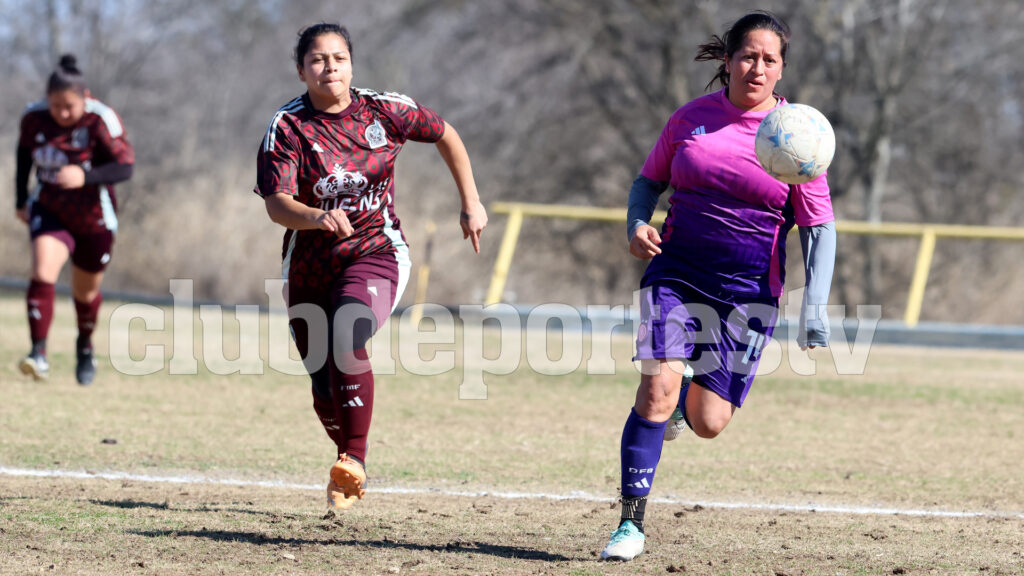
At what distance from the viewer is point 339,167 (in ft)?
16.9

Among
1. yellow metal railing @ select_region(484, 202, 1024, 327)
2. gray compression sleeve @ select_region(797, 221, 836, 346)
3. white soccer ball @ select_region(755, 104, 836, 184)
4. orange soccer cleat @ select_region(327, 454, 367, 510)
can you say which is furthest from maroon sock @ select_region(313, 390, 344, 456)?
yellow metal railing @ select_region(484, 202, 1024, 327)

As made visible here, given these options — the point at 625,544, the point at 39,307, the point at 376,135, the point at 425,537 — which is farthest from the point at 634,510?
the point at 39,307

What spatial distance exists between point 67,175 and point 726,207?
5440 millimetres

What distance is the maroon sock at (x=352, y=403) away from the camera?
5.15 m

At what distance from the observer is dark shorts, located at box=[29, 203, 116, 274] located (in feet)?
29.4

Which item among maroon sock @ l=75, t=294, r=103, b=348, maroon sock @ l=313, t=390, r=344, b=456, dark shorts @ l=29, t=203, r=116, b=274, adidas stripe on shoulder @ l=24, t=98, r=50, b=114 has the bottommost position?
→ maroon sock @ l=75, t=294, r=103, b=348

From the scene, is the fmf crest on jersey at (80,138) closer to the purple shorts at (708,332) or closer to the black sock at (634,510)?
the purple shorts at (708,332)

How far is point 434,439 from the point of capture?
7852 mm

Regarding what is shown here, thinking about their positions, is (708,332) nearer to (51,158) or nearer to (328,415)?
(328,415)

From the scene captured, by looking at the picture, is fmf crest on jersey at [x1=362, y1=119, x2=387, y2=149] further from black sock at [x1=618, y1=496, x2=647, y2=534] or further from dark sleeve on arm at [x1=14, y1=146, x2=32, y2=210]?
dark sleeve on arm at [x1=14, y1=146, x2=32, y2=210]


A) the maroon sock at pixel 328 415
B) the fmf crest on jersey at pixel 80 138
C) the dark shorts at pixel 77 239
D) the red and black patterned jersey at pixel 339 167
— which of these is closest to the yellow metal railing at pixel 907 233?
the dark shorts at pixel 77 239

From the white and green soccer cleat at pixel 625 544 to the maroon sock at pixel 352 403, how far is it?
1.13 meters

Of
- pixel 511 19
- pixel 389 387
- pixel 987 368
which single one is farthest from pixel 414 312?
pixel 511 19

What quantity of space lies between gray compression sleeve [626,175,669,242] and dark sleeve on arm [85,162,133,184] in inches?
197
